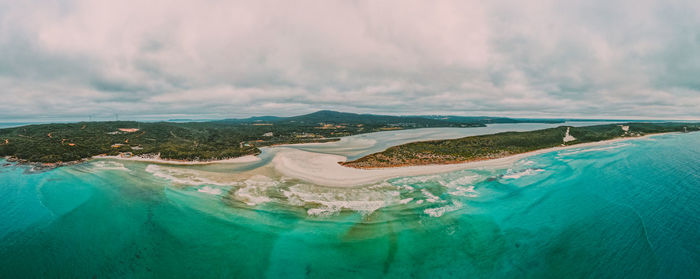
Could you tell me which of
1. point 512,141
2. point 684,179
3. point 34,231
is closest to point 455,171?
point 684,179

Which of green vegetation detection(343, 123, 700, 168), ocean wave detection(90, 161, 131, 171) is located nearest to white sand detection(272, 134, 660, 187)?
green vegetation detection(343, 123, 700, 168)

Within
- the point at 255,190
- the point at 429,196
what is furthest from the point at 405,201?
the point at 255,190

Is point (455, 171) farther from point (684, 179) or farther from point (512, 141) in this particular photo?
point (512, 141)

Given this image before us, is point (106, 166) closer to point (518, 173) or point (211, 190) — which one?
point (211, 190)

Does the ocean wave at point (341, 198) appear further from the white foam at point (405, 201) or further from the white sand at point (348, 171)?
the white sand at point (348, 171)

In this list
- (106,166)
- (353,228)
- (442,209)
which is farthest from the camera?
(106,166)

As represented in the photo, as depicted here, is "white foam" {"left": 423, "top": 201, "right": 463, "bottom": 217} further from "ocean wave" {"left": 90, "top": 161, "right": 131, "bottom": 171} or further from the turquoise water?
"ocean wave" {"left": 90, "top": 161, "right": 131, "bottom": 171}
